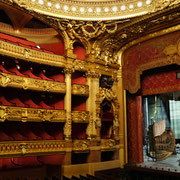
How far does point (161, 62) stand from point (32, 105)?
14.8 ft

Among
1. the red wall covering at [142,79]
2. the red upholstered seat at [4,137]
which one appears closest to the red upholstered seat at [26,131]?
the red upholstered seat at [4,137]

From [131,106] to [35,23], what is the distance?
496 cm

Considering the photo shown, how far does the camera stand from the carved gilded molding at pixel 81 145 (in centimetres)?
796

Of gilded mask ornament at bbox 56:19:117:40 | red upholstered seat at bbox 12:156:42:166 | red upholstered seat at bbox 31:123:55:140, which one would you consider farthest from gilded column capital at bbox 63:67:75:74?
red upholstered seat at bbox 12:156:42:166

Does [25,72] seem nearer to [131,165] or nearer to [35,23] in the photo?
[35,23]

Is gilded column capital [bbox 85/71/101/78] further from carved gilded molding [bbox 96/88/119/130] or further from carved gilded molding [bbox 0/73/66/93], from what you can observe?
carved gilded molding [bbox 0/73/66/93]

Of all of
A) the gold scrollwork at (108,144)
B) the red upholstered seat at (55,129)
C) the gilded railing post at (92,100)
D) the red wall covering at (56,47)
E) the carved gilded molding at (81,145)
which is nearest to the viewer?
the carved gilded molding at (81,145)

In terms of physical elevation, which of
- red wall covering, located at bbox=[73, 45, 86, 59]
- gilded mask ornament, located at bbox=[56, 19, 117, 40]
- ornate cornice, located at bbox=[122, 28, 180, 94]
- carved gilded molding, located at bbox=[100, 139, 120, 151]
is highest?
gilded mask ornament, located at bbox=[56, 19, 117, 40]

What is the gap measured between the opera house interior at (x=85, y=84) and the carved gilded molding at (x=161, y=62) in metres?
0.03

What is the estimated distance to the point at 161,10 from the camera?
7348 millimetres

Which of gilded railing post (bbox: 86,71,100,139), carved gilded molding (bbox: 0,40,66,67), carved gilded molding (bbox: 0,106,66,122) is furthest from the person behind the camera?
gilded railing post (bbox: 86,71,100,139)

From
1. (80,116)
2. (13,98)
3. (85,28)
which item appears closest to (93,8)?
(85,28)

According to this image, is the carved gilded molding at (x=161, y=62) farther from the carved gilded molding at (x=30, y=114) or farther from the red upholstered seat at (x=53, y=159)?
the red upholstered seat at (x=53, y=159)

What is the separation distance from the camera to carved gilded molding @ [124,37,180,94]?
25.6 feet
